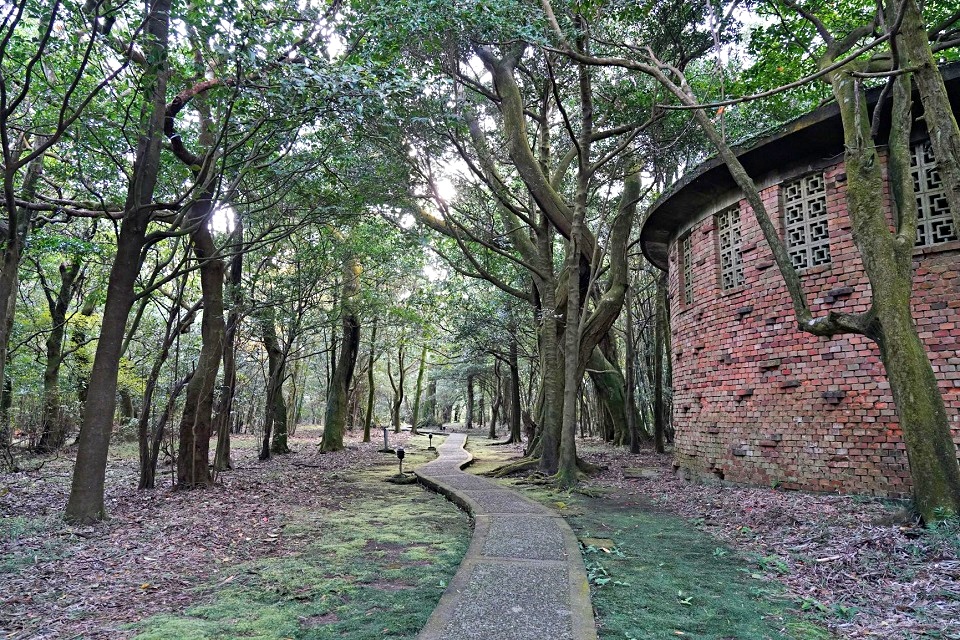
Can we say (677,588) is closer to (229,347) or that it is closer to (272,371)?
(229,347)

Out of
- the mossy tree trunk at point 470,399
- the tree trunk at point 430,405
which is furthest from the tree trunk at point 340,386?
the tree trunk at point 430,405

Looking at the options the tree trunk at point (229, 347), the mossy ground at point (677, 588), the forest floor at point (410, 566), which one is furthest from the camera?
the tree trunk at point (229, 347)

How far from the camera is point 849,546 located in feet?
16.2

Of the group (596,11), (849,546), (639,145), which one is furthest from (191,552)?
(639,145)

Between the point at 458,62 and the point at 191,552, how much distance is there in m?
10.2

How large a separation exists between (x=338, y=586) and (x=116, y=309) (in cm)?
465

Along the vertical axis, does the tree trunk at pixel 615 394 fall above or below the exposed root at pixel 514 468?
above

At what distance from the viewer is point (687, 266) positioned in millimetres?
10898

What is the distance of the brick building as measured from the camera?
6.80 meters

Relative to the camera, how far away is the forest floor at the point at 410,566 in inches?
148

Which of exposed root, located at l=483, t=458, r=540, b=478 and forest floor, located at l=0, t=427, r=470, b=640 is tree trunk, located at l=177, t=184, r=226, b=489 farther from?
exposed root, located at l=483, t=458, r=540, b=478

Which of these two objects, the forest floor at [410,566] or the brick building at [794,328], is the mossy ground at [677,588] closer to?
the forest floor at [410,566]

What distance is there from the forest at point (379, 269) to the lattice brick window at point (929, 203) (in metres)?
0.34

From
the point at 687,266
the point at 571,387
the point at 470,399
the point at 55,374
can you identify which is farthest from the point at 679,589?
the point at 470,399
